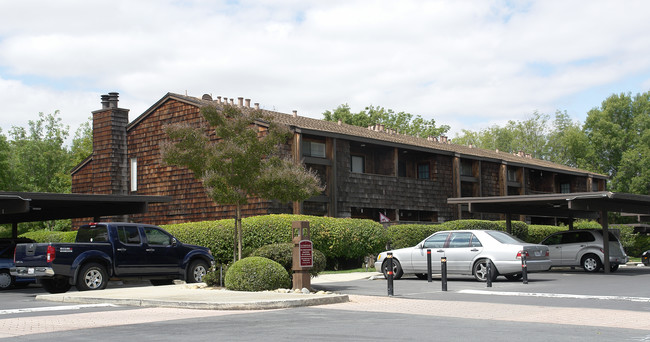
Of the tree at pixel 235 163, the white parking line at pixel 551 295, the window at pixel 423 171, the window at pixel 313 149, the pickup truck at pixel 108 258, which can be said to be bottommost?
the white parking line at pixel 551 295

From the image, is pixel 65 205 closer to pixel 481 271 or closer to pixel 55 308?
pixel 55 308

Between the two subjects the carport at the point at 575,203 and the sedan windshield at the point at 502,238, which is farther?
the carport at the point at 575,203

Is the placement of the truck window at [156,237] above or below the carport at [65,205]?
below

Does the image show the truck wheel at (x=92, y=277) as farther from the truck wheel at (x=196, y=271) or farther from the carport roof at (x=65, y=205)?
the carport roof at (x=65, y=205)

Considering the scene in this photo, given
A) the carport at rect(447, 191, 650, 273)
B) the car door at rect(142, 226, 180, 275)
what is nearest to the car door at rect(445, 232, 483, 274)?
the carport at rect(447, 191, 650, 273)

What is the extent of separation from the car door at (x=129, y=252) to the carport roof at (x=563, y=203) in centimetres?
1309

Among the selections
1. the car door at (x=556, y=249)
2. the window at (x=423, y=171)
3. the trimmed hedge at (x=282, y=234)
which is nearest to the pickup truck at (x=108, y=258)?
the trimmed hedge at (x=282, y=234)

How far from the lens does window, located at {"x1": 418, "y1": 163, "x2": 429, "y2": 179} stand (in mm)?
39062

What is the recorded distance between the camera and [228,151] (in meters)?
18.4

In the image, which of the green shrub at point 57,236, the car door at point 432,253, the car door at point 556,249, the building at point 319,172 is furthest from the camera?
the building at point 319,172

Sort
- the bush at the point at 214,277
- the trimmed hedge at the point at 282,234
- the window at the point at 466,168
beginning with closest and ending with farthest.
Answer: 1. the bush at the point at 214,277
2. the trimmed hedge at the point at 282,234
3. the window at the point at 466,168

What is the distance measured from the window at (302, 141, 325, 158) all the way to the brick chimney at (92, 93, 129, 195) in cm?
950

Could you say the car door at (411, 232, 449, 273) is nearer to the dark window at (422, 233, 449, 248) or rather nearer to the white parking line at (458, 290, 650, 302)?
the dark window at (422, 233, 449, 248)

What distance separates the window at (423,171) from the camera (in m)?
39.1
